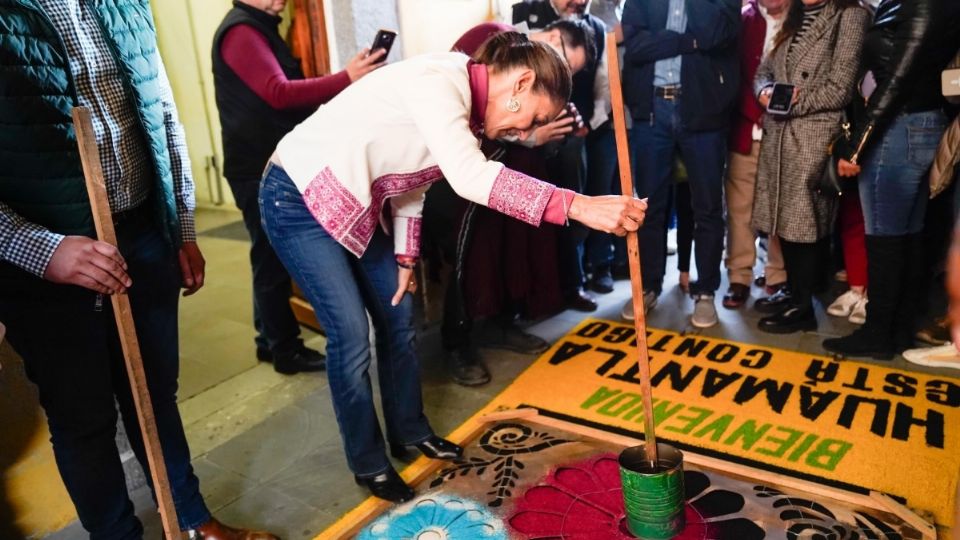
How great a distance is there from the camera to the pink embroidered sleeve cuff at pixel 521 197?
4.94 ft

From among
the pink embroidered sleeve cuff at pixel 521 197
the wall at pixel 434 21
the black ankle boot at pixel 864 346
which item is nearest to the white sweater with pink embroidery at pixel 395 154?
the pink embroidered sleeve cuff at pixel 521 197

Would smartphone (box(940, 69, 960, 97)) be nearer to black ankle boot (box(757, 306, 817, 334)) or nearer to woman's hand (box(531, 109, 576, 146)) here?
black ankle boot (box(757, 306, 817, 334))

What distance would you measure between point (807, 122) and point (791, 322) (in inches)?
33.4

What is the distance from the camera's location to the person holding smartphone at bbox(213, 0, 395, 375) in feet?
8.16

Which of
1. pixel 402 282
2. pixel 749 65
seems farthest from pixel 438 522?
pixel 749 65

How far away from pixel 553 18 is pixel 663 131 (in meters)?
0.70

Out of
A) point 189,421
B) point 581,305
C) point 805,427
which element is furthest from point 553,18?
point 189,421

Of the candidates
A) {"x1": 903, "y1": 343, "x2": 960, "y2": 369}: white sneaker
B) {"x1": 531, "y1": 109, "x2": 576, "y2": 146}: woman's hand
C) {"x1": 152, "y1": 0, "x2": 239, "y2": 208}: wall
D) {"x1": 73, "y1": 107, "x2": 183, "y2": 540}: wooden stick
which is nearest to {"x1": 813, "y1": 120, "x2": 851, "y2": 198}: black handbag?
{"x1": 903, "y1": 343, "x2": 960, "y2": 369}: white sneaker

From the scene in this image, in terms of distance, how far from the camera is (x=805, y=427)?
2.29 m

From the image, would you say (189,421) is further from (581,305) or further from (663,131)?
Answer: (663,131)

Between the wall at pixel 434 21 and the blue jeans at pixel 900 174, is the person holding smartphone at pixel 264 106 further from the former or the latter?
the blue jeans at pixel 900 174

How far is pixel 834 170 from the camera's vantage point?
2.71m

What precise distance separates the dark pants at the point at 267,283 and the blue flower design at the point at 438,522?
1172 millimetres

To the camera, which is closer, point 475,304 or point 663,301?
point 475,304
